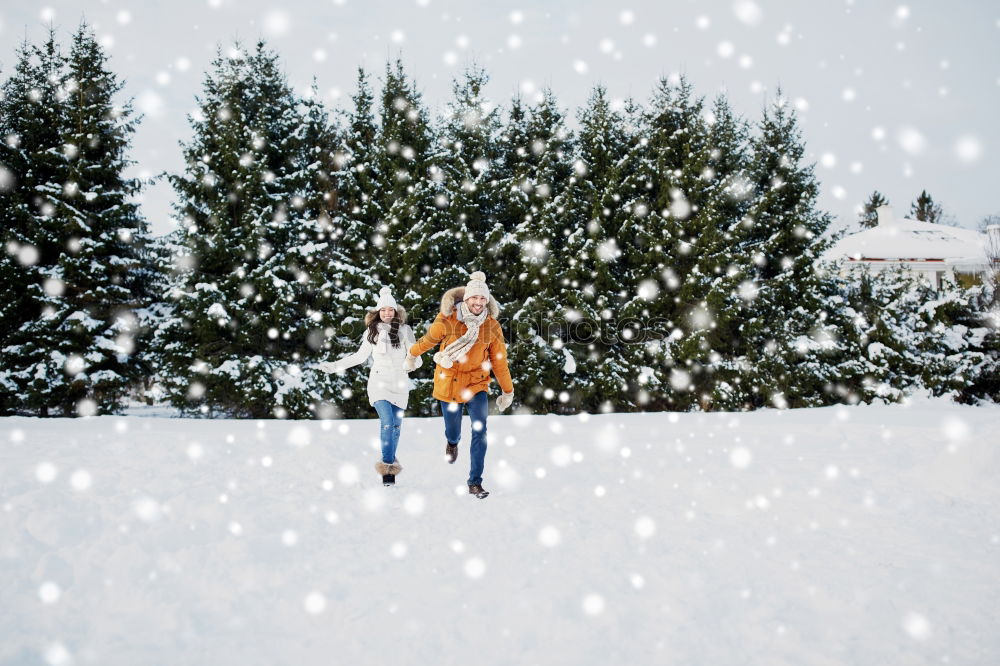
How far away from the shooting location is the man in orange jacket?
5344mm

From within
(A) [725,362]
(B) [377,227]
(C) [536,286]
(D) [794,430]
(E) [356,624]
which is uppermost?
(B) [377,227]

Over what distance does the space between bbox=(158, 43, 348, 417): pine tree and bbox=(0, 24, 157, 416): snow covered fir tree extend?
67.3 inches

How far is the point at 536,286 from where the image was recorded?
14.5m

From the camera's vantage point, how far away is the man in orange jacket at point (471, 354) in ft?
17.5

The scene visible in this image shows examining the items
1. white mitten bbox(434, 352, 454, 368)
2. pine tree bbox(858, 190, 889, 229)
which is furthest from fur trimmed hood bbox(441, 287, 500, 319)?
pine tree bbox(858, 190, 889, 229)

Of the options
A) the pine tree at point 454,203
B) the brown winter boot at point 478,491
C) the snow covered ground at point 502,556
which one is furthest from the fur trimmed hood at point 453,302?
the pine tree at point 454,203

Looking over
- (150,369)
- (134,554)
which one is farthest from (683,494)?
(150,369)

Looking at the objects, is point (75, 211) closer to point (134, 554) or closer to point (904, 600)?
point (134, 554)

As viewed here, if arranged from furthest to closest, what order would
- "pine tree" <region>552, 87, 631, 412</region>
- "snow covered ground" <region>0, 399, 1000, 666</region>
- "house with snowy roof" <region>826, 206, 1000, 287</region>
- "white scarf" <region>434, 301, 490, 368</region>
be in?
"house with snowy roof" <region>826, 206, 1000, 287</region>, "pine tree" <region>552, 87, 631, 412</region>, "white scarf" <region>434, 301, 490, 368</region>, "snow covered ground" <region>0, 399, 1000, 666</region>

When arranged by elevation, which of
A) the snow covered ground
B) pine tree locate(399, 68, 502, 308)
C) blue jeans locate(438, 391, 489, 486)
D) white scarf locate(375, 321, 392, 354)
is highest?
pine tree locate(399, 68, 502, 308)

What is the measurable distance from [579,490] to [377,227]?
10487 millimetres

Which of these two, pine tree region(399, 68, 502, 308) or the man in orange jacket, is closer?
the man in orange jacket

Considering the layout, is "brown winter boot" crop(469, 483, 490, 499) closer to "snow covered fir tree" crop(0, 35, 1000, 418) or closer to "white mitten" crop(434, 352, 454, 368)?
"white mitten" crop(434, 352, 454, 368)

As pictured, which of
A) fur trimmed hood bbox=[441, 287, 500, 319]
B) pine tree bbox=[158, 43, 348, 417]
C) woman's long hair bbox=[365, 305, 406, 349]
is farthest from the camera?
pine tree bbox=[158, 43, 348, 417]
